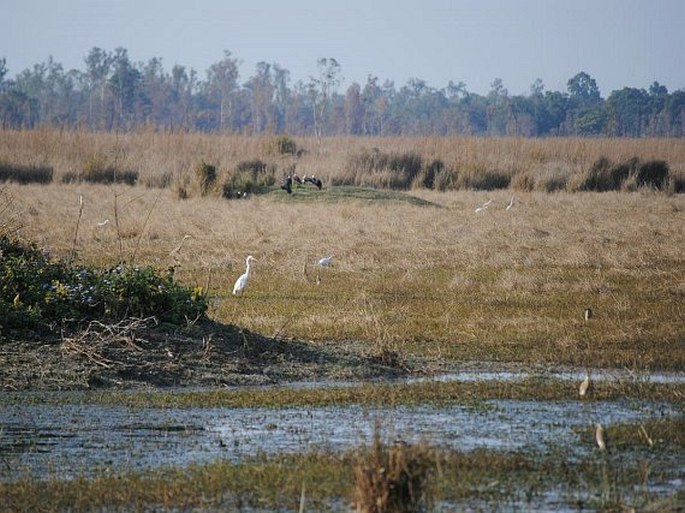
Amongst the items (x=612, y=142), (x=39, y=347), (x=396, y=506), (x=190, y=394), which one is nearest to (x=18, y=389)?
(x=39, y=347)

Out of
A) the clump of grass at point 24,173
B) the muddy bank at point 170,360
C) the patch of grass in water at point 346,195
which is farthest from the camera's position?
the clump of grass at point 24,173

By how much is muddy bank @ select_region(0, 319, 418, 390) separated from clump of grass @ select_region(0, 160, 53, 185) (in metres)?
26.5

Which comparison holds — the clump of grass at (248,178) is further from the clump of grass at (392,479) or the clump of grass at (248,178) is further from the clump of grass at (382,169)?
the clump of grass at (392,479)

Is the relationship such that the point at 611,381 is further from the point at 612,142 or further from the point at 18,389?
the point at 612,142

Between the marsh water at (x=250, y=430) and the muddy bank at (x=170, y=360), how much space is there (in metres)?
0.53

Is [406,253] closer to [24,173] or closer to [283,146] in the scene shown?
[24,173]

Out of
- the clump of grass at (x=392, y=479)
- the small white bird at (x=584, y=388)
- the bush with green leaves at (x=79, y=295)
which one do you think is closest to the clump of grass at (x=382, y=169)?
the bush with green leaves at (x=79, y=295)

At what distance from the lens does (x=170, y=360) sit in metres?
11.8

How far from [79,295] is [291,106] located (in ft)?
450

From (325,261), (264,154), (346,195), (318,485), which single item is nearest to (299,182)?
(346,195)

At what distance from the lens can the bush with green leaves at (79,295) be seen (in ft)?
39.5

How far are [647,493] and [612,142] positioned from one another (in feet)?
157

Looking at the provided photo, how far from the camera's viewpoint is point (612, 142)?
2115 inches

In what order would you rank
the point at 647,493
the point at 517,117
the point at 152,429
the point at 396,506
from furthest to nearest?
the point at 517,117
the point at 152,429
the point at 647,493
the point at 396,506
